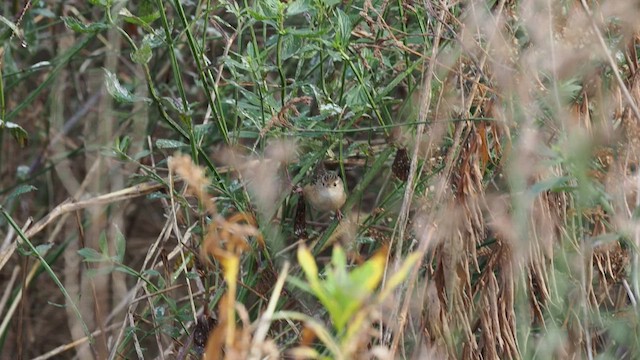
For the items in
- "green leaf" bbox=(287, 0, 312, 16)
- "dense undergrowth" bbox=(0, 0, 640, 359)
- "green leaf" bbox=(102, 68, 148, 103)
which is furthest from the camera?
"green leaf" bbox=(102, 68, 148, 103)

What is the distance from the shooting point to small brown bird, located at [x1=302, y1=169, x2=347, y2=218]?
1529 mm

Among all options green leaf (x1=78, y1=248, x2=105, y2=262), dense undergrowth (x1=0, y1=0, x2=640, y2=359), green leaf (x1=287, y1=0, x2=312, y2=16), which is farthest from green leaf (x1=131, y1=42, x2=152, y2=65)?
green leaf (x1=78, y1=248, x2=105, y2=262)

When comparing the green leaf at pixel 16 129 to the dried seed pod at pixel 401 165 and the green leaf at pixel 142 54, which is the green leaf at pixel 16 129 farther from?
the dried seed pod at pixel 401 165

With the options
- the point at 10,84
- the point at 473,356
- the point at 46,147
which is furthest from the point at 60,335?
the point at 473,356

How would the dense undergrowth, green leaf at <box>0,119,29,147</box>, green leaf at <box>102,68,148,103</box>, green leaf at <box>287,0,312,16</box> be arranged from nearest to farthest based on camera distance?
the dense undergrowth < green leaf at <box>287,0,312,16</box> < green leaf at <box>102,68,148,103</box> < green leaf at <box>0,119,29,147</box>

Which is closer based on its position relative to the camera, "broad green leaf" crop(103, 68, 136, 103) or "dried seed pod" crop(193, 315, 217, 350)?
"dried seed pod" crop(193, 315, 217, 350)

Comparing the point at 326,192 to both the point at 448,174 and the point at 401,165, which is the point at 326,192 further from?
the point at 448,174

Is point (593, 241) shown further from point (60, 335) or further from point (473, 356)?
point (60, 335)

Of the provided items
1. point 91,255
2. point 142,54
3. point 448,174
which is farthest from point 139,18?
point 448,174

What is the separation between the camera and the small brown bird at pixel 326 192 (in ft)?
5.02

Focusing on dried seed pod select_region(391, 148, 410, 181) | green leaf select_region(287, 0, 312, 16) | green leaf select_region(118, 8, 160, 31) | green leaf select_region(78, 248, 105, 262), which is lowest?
green leaf select_region(78, 248, 105, 262)

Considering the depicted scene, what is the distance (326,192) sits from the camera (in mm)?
1534

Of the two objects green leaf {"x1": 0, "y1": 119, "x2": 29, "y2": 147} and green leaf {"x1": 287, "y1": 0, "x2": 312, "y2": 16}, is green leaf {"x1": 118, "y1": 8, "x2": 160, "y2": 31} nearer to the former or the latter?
green leaf {"x1": 287, "y1": 0, "x2": 312, "y2": 16}

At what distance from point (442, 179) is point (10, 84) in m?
1.32
